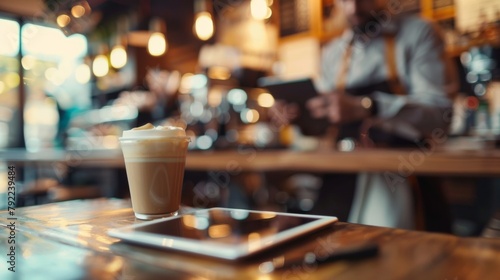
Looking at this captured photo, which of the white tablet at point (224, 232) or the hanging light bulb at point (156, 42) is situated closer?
the white tablet at point (224, 232)

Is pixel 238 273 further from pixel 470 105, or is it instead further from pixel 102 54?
pixel 102 54

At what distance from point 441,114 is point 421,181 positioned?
0.67 meters

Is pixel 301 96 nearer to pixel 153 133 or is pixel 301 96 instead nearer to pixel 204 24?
pixel 204 24

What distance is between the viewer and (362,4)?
2.56 meters

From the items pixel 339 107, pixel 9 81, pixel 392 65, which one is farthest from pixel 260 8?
pixel 9 81

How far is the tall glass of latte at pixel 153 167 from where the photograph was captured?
696 millimetres

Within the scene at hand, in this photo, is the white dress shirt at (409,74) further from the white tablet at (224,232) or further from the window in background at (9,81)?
the window in background at (9,81)

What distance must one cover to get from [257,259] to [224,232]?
0.10m

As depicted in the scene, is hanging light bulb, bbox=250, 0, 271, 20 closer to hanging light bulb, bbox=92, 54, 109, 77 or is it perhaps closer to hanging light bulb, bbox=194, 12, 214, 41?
hanging light bulb, bbox=194, 12, 214, 41

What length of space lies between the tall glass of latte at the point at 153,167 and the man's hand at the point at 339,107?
1527 mm

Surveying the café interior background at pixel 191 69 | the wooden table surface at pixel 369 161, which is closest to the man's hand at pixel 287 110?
the café interior background at pixel 191 69

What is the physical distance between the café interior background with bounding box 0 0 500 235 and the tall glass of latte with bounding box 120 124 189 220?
163 cm

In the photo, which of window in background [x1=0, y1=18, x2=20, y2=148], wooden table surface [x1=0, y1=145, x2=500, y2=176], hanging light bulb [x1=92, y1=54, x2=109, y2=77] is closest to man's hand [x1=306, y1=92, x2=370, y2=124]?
wooden table surface [x1=0, y1=145, x2=500, y2=176]

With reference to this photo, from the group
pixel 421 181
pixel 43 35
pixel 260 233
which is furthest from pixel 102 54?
pixel 260 233
